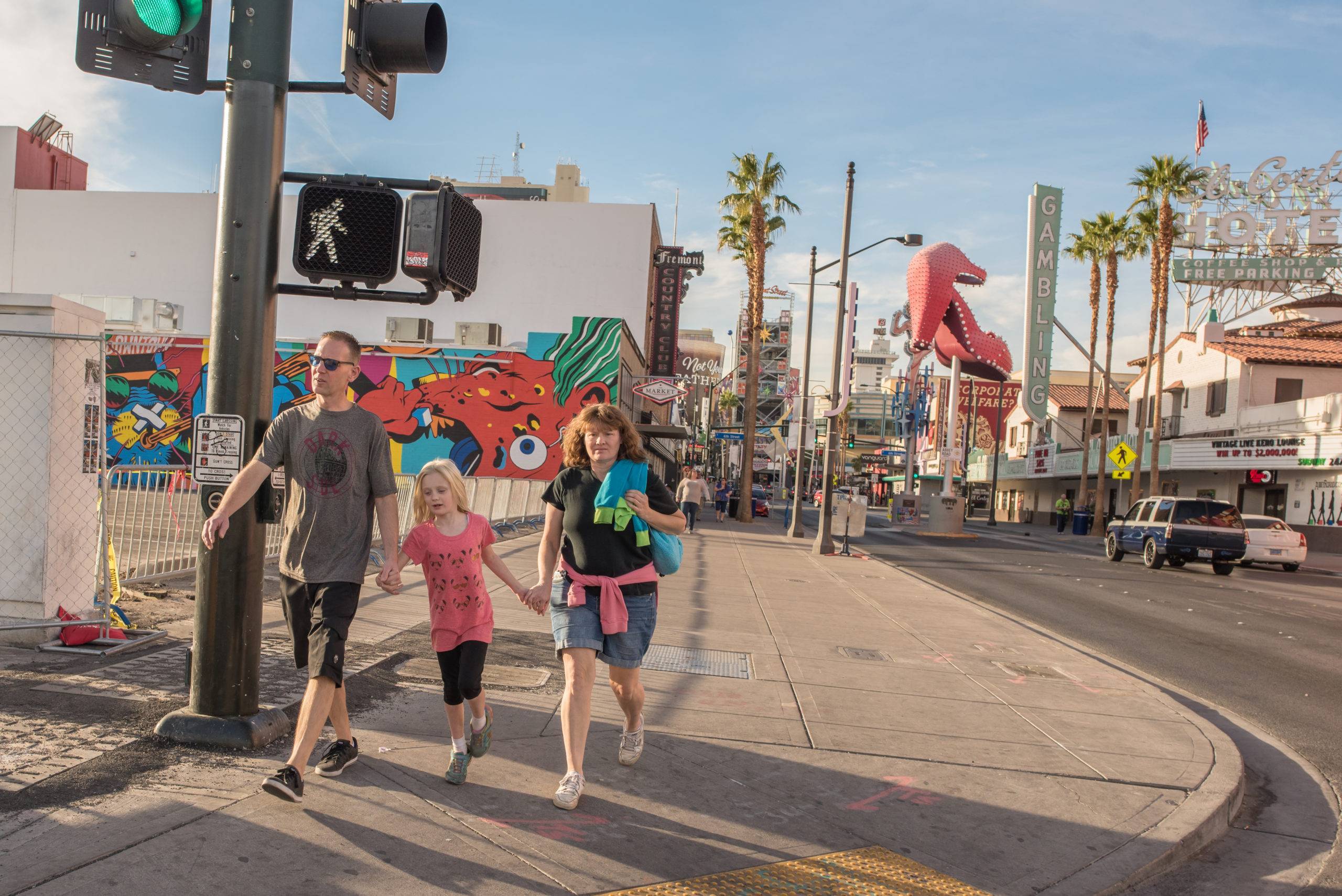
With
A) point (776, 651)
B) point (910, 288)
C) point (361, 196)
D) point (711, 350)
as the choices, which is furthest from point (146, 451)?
point (711, 350)

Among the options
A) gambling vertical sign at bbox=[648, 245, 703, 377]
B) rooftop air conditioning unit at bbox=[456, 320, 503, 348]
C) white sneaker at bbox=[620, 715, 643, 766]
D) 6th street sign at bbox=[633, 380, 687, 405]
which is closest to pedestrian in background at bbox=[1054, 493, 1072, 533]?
gambling vertical sign at bbox=[648, 245, 703, 377]

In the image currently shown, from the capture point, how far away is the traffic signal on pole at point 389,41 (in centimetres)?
501

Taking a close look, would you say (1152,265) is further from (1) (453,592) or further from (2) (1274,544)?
(1) (453,592)

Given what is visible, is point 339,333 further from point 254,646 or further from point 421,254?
point 254,646

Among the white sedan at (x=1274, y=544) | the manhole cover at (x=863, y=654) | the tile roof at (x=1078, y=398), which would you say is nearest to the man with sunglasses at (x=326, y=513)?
the manhole cover at (x=863, y=654)

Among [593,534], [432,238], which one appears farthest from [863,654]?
[432,238]

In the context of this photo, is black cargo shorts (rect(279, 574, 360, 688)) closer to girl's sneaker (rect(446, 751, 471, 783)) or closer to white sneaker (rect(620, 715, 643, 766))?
girl's sneaker (rect(446, 751, 471, 783))

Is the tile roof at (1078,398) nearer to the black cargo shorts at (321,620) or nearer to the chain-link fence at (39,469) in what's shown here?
the chain-link fence at (39,469)

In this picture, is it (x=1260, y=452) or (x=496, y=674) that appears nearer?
(x=496, y=674)

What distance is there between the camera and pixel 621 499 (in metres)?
4.67

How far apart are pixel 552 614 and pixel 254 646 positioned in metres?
1.45

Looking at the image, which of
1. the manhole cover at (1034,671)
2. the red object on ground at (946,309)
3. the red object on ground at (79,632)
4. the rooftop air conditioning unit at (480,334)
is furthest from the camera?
the red object on ground at (946,309)

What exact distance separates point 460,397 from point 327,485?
97.8 feet

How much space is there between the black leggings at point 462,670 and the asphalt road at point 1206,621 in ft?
12.0
